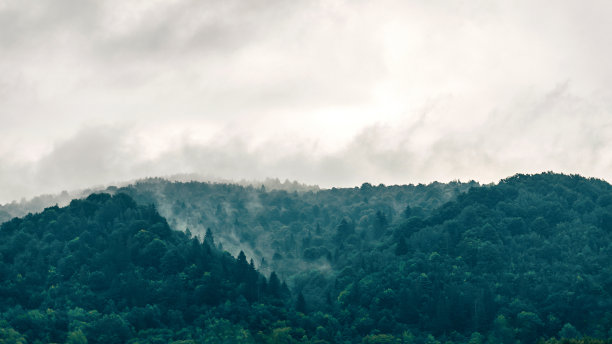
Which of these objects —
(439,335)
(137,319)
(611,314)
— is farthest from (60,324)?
(611,314)

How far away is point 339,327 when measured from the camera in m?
195

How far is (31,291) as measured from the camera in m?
196

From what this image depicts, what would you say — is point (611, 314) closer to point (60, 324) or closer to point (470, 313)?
point (470, 313)

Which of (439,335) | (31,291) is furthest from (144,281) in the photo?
(439,335)

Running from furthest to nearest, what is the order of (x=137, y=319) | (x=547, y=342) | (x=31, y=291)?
1. (x=31, y=291)
2. (x=137, y=319)
3. (x=547, y=342)

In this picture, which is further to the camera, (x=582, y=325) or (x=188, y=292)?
(x=188, y=292)

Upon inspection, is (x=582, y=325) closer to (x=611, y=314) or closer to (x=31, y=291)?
(x=611, y=314)

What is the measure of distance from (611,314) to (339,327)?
55323mm

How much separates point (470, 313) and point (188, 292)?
6094 centimetres

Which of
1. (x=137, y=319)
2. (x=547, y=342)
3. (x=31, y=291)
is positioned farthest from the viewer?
(x=31, y=291)

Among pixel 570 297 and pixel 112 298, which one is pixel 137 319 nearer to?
pixel 112 298

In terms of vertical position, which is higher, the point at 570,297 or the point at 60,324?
the point at 570,297

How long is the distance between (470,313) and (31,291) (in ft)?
310

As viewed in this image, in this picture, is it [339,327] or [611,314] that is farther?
[339,327]
